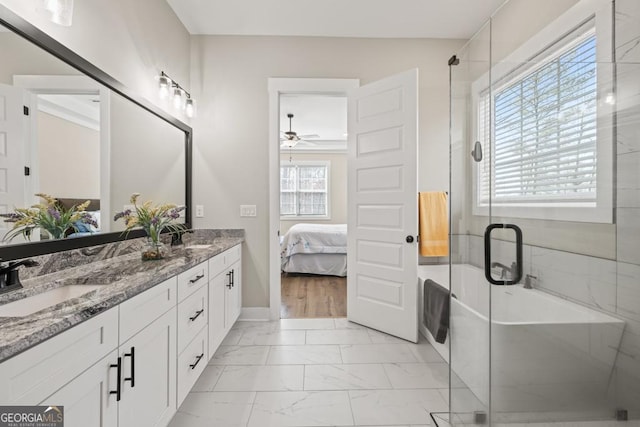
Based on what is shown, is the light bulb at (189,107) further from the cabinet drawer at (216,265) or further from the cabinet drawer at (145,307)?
the cabinet drawer at (145,307)

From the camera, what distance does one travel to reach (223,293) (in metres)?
2.24

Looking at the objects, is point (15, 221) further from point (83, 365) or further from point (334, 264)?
point (334, 264)

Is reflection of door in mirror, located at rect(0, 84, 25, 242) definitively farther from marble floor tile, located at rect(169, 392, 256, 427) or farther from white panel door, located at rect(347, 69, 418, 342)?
white panel door, located at rect(347, 69, 418, 342)

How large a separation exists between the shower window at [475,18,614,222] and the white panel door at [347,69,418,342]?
3.17 feet

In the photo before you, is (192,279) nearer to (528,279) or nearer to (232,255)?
(232,255)

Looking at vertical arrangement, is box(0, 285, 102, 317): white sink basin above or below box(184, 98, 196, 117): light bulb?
below

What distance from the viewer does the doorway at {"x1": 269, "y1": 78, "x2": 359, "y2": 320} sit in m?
2.90

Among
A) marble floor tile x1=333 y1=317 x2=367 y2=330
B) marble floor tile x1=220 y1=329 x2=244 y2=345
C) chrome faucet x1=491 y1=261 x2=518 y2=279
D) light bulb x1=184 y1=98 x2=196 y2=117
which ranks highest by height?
light bulb x1=184 y1=98 x2=196 y2=117

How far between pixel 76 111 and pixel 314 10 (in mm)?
2047

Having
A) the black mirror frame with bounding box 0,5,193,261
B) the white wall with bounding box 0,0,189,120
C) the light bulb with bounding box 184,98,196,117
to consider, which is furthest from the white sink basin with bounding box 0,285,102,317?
the light bulb with bounding box 184,98,196,117

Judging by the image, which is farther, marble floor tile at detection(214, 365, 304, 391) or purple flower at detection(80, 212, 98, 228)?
marble floor tile at detection(214, 365, 304, 391)

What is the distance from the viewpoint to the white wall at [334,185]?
23.6ft

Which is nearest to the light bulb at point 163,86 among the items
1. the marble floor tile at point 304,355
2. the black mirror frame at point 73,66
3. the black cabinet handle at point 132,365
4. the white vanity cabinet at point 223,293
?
the black mirror frame at point 73,66

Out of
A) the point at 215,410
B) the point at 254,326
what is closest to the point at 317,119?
the point at 254,326
